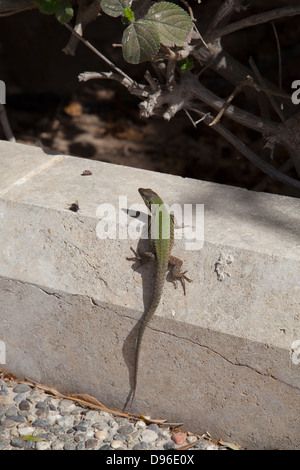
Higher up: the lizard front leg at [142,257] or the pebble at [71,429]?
the lizard front leg at [142,257]

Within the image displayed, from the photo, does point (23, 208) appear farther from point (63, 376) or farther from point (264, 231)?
point (264, 231)

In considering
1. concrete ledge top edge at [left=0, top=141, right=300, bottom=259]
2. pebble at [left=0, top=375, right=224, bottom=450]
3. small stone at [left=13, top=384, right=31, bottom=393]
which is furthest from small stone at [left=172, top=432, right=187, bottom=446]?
concrete ledge top edge at [left=0, top=141, right=300, bottom=259]

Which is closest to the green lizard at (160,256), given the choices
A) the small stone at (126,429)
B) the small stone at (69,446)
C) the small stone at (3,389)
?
the small stone at (126,429)

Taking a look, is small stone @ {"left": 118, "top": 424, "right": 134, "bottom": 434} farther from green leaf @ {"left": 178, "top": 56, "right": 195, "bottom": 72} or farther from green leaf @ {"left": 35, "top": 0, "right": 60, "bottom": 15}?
green leaf @ {"left": 35, "top": 0, "right": 60, "bottom": 15}

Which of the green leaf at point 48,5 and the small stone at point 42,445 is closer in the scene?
the small stone at point 42,445

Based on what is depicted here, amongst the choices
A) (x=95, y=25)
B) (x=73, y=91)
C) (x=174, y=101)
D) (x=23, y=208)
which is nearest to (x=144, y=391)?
(x=23, y=208)

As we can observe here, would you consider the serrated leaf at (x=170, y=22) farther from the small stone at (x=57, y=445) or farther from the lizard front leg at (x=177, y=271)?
the small stone at (x=57, y=445)
